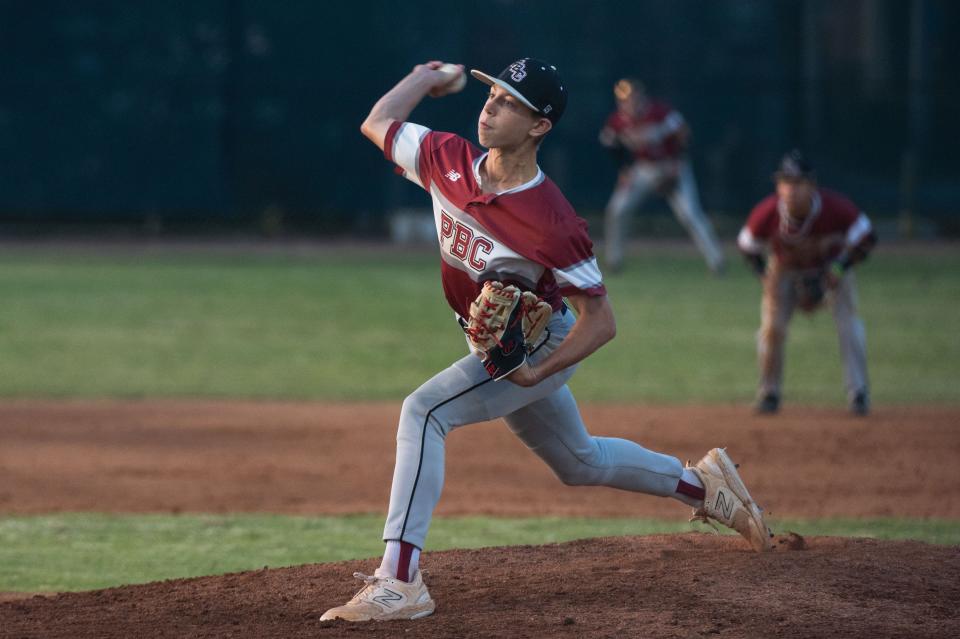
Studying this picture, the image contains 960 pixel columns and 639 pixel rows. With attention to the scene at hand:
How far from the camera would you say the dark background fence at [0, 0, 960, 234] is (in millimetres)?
21406

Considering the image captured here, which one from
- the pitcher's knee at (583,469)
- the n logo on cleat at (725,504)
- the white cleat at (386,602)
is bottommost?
the white cleat at (386,602)

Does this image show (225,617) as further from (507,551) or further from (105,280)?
(105,280)

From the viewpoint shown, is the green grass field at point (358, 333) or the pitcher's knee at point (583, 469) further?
the green grass field at point (358, 333)

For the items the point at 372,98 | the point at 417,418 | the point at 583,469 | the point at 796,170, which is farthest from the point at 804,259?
the point at 372,98

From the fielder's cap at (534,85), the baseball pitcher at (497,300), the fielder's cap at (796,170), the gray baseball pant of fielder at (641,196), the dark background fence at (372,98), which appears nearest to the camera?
the baseball pitcher at (497,300)

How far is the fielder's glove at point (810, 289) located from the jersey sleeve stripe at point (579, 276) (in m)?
5.72

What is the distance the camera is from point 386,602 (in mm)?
4426

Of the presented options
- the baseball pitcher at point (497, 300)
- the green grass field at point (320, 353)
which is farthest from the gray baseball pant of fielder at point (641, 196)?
the baseball pitcher at point (497, 300)

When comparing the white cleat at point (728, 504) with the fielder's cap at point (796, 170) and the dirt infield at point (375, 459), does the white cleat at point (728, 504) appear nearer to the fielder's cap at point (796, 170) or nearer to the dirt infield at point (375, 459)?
the dirt infield at point (375, 459)

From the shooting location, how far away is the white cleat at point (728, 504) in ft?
17.4

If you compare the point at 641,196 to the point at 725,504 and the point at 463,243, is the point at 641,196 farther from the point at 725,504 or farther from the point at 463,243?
the point at 463,243

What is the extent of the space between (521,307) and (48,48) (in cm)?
1879

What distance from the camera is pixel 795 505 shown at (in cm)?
750

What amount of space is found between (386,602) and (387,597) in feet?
0.06
